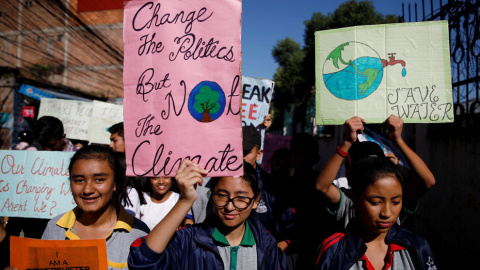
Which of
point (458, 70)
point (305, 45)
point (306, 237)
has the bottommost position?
point (306, 237)

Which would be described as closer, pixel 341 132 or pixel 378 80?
pixel 378 80

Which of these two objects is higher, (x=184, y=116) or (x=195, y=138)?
(x=184, y=116)

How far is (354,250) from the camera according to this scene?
1.88 metres

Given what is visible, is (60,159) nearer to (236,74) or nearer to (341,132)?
(236,74)

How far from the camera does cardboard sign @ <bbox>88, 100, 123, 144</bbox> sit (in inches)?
243

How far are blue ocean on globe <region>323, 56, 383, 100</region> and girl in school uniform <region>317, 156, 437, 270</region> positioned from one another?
69cm

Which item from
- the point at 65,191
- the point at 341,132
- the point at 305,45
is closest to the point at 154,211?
the point at 65,191

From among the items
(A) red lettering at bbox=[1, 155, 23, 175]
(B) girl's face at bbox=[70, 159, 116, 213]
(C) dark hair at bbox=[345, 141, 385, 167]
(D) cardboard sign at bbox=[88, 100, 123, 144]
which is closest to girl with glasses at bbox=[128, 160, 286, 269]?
(B) girl's face at bbox=[70, 159, 116, 213]

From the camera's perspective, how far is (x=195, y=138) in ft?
6.43

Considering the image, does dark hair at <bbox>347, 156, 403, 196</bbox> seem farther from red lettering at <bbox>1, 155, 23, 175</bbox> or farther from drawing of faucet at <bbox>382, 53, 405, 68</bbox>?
red lettering at <bbox>1, 155, 23, 175</bbox>

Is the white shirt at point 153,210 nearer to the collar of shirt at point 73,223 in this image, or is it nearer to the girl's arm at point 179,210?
the collar of shirt at point 73,223

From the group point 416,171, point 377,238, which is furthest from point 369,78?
point 377,238

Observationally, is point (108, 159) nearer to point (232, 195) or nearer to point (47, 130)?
point (232, 195)

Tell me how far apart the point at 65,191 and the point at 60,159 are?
0.29 m
